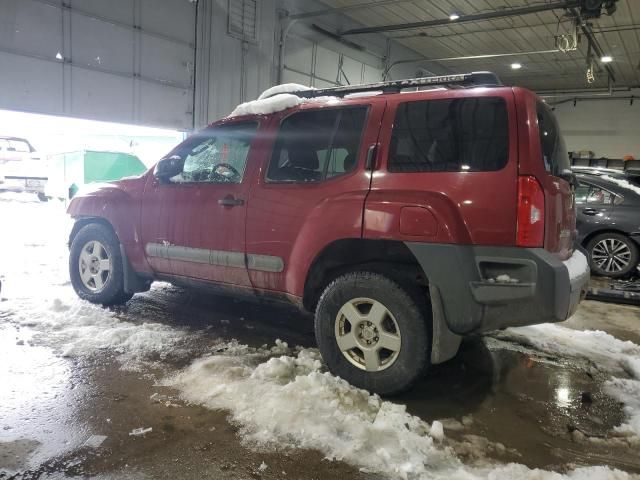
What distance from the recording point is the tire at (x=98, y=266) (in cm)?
462

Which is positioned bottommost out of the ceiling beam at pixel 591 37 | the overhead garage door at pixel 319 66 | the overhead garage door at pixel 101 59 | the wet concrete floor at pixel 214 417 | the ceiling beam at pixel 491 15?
the wet concrete floor at pixel 214 417

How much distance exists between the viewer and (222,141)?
407 cm

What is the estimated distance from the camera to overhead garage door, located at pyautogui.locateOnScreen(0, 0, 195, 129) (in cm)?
681

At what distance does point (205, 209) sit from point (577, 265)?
277 centimetres

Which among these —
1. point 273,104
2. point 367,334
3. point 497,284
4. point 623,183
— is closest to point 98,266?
point 273,104

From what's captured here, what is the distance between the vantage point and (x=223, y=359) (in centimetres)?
349

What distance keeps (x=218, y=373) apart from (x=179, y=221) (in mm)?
1436

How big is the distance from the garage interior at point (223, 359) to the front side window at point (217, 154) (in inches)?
53.7

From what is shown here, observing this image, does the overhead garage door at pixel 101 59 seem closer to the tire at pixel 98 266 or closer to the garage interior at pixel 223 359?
the garage interior at pixel 223 359

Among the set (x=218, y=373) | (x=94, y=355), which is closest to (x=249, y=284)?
(x=218, y=373)

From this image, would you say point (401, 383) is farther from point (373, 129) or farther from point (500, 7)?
point (500, 7)

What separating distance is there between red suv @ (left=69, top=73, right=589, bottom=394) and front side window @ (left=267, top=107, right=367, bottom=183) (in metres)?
0.01

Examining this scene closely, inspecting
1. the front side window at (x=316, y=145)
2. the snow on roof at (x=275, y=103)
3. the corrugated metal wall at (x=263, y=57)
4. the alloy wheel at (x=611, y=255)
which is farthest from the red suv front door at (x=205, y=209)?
the alloy wheel at (x=611, y=255)

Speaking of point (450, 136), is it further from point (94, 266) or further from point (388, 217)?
point (94, 266)
